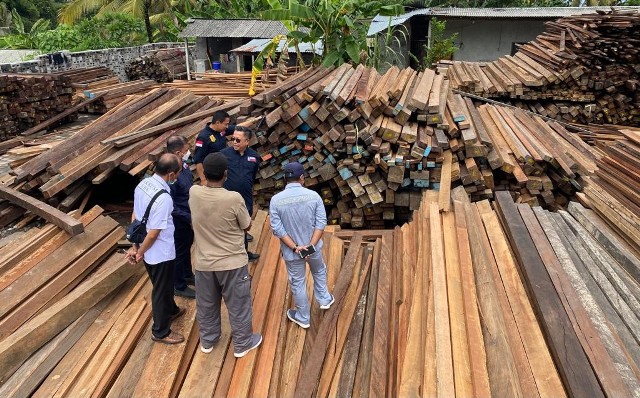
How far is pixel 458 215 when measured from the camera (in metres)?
5.09

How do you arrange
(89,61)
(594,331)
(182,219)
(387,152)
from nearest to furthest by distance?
1. (594,331)
2. (182,219)
3. (387,152)
4. (89,61)

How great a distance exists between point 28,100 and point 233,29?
10.4 meters

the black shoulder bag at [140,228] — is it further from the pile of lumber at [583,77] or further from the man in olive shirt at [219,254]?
the pile of lumber at [583,77]

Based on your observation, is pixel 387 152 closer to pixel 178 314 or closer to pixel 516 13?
pixel 178 314

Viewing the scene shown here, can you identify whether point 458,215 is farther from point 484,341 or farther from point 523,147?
point 523,147

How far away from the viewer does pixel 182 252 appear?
14.8ft

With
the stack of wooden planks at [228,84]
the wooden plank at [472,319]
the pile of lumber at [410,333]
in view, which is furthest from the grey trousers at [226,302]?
the stack of wooden planks at [228,84]

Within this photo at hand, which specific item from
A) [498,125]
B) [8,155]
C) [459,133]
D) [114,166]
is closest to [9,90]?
[8,155]

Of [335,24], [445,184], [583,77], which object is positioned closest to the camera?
[445,184]

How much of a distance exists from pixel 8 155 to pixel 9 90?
343 cm

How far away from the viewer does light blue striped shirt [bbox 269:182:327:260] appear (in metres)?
3.78

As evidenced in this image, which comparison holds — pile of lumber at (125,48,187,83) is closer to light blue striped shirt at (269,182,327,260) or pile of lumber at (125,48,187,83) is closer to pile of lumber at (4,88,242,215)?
pile of lumber at (4,88,242,215)

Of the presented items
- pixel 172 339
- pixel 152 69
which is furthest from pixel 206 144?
pixel 152 69

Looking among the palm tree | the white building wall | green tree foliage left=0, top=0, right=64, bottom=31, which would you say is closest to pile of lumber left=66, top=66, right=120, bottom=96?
the palm tree
